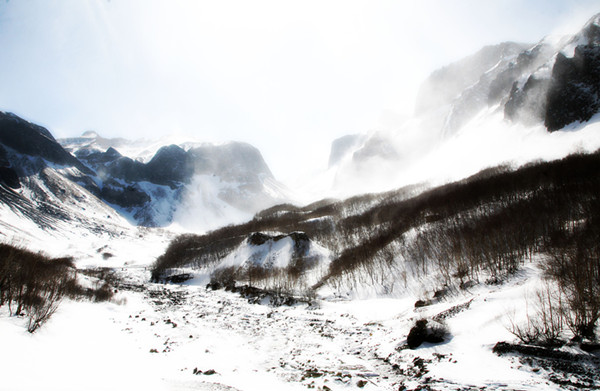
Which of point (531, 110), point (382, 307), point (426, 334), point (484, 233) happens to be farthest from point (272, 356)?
point (531, 110)

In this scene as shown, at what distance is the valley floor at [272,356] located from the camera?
6.82m

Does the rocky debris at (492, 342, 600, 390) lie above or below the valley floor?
above

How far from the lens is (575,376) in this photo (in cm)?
628

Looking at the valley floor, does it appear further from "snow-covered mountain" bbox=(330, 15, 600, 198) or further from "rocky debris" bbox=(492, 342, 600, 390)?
"snow-covered mountain" bbox=(330, 15, 600, 198)

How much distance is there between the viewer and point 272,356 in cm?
1137

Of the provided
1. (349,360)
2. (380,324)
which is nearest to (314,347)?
(349,360)

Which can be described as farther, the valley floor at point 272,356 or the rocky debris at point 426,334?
the rocky debris at point 426,334

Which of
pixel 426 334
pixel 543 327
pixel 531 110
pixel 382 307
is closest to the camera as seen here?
pixel 543 327

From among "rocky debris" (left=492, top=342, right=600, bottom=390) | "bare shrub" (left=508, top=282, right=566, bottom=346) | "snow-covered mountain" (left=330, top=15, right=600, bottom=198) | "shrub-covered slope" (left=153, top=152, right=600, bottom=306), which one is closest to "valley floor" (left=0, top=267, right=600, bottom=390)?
"rocky debris" (left=492, top=342, right=600, bottom=390)

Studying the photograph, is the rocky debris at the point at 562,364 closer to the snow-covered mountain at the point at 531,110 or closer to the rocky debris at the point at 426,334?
Result: the rocky debris at the point at 426,334

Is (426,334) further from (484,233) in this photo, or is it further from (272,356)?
(484,233)

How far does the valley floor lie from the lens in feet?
22.4

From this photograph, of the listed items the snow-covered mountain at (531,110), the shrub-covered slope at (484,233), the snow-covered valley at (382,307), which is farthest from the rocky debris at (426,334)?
the snow-covered mountain at (531,110)

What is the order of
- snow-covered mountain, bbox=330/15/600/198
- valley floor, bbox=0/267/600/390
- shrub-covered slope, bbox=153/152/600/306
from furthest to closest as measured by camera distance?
snow-covered mountain, bbox=330/15/600/198
shrub-covered slope, bbox=153/152/600/306
valley floor, bbox=0/267/600/390
